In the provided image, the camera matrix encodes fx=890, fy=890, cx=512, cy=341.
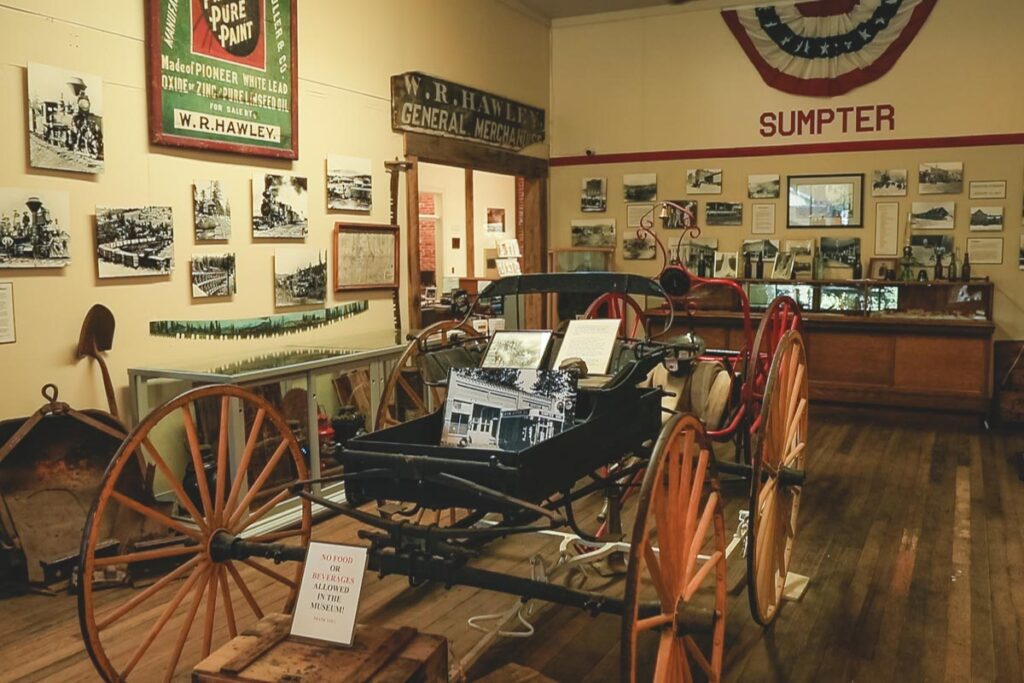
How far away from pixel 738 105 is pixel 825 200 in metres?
1.23

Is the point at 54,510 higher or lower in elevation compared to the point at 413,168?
lower

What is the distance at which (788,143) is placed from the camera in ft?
27.2

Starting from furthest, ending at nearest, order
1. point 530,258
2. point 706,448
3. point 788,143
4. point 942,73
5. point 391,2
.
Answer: point 530,258 → point 788,143 → point 942,73 → point 391,2 → point 706,448

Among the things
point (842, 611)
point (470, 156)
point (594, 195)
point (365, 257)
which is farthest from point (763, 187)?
point (842, 611)

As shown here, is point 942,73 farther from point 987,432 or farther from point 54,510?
point 54,510

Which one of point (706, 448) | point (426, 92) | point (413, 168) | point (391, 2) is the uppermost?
point (391, 2)

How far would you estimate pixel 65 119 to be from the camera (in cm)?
432

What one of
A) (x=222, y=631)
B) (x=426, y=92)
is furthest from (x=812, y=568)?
(x=426, y=92)

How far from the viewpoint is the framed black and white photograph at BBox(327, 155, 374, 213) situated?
614 cm

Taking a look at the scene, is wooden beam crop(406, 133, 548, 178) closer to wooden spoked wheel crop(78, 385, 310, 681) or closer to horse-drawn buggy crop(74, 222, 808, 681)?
wooden spoked wheel crop(78, 385, 310, 681)

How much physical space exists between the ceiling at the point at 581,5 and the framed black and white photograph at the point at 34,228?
5412 millimetres

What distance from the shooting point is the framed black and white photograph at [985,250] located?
298 inches

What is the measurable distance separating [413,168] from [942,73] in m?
4.67

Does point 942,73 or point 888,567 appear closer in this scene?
point 888,567
